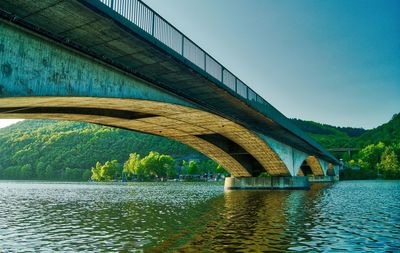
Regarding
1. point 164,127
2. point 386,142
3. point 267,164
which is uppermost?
point 386,142

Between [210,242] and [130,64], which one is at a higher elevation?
[130,64]

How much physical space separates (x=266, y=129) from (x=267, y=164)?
1067 cm

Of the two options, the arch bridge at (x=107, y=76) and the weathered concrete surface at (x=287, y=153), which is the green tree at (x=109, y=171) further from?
the arch bridge at (x=107, y=76)

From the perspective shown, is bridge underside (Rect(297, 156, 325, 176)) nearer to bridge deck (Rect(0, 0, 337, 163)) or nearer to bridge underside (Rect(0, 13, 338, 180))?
bridge underside (Rect(0, 13, 338, 180))

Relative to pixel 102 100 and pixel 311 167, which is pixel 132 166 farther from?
pixel 102 100

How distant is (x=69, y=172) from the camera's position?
197375mm

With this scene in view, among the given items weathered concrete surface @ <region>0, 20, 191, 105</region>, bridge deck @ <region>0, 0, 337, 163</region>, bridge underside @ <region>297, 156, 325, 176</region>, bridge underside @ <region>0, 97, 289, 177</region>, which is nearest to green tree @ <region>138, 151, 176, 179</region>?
bridge underside @ <region>297, 156, 325, 176</region>

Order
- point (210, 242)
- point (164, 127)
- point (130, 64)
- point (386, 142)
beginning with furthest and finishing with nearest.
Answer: point (386, 142), point (164, 127), point (130, 64), point (210, 242)

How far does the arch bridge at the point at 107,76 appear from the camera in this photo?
42.5 ft

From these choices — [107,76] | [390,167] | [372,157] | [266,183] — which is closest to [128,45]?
[107,76]

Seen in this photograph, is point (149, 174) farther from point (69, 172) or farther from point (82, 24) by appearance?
point (82, 24)

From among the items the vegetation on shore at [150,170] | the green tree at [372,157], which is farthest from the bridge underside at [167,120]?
the green tree at [372,157]

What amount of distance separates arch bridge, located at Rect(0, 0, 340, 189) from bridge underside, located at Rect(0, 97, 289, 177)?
0.09m

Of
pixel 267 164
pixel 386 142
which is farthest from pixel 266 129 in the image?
pixel 386 142
